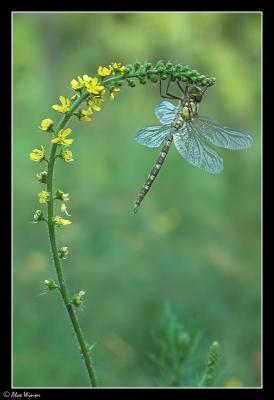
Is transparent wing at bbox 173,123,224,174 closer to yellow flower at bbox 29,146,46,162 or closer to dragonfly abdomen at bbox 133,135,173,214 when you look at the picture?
dragonfly abdomen at bbox 133,135,173,214

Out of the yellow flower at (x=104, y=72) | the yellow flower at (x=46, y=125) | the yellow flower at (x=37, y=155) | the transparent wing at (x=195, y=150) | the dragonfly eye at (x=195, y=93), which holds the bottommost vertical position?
the yellow flower at (x=37, y=155)

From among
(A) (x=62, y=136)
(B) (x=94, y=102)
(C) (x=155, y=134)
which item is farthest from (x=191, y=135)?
(A) (x=62, y=136)

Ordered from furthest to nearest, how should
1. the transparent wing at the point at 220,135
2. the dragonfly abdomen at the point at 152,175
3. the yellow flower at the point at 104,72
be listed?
→ the transparent wing at the point at 220,135 < the dragonfly abdomen at the point at 152,175 < the yellow flower at the point at 104,72

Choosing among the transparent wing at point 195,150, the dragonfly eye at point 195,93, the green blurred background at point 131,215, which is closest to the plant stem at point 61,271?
the dragonfly eye at point 195,93

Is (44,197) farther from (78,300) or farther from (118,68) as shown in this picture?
(118,68)

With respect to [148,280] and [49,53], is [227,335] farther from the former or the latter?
[49,53]

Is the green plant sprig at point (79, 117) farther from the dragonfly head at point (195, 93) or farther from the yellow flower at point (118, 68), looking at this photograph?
the dragonfly head at point (195, 93)
